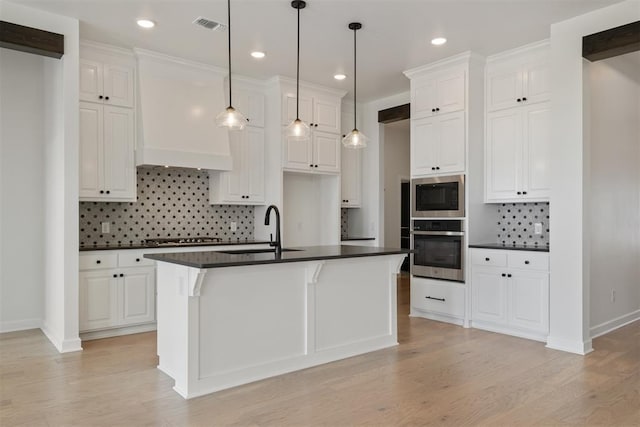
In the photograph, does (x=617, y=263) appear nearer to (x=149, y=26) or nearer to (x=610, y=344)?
(x=610, y=344)

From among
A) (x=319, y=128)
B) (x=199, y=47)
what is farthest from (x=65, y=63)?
(x=319, y=128)

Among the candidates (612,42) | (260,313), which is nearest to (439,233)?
(612,42)

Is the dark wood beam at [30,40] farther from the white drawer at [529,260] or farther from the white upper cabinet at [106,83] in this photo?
the white drawer at [529,260]

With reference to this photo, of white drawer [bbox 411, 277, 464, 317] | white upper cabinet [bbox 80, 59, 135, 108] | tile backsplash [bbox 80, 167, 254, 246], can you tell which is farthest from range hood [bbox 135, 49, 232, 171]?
white drawer [bbox 411, 277, 464, 317]

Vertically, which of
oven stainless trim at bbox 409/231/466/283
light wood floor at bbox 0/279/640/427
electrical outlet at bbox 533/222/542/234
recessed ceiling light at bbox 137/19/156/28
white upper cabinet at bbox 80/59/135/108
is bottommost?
light wood floor at bbox 0/279/640/427

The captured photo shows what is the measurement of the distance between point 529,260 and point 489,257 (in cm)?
42

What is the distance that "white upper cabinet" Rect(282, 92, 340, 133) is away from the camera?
5.66m

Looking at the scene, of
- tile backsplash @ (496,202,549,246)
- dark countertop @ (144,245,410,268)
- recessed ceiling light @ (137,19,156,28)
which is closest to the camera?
dark countertop @ (144,245,410,268)

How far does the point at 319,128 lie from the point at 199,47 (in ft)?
6.21

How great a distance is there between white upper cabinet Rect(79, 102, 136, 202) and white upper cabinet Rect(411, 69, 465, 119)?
3.17 meters

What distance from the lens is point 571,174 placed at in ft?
13.0

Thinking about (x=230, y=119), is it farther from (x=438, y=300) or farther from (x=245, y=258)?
(x=438, y=300)

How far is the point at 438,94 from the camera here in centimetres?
518

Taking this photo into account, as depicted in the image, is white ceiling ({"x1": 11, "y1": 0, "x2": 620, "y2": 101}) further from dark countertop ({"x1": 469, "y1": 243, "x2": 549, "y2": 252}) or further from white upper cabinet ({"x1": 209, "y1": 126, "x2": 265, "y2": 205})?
dark countertop ({"x1": 469, "y1": 243, "x2": 549, "y2": 252})
